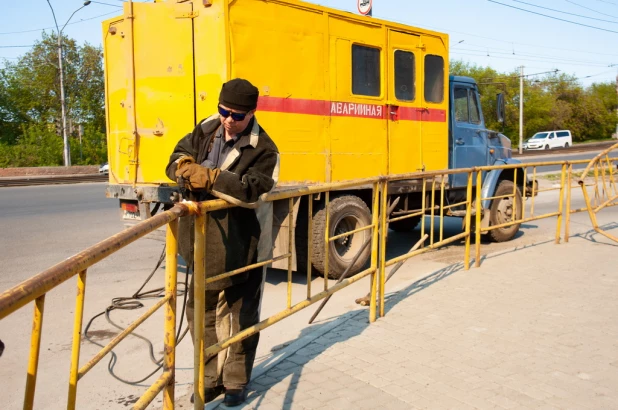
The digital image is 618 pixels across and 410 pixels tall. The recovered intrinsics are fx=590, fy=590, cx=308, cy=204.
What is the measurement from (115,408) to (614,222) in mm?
10083

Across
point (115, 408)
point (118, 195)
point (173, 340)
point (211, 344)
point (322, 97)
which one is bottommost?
point (115, 408)

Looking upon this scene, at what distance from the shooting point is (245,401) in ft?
11.2

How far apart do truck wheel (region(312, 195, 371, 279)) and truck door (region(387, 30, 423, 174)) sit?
1010 millimetres

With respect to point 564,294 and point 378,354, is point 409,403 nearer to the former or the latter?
point 378,354

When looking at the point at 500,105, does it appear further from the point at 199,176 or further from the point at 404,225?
Result: the point at 199,176

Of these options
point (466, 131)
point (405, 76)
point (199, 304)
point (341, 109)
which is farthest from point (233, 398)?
point (466, 131)

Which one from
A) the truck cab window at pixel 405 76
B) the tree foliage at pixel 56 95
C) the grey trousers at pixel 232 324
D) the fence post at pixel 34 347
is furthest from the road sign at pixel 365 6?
the tree foliage at pixel 56 95

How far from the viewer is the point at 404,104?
27.0 feet

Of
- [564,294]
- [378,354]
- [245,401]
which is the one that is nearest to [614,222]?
[564,294]

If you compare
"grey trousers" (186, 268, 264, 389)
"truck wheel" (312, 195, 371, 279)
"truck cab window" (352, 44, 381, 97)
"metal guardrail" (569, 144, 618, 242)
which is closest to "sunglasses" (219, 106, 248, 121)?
"grey trousers" (186, 268, 264, 389)

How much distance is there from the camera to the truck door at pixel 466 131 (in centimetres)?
926

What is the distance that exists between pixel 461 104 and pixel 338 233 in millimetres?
3521

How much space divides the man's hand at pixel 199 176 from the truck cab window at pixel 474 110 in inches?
289

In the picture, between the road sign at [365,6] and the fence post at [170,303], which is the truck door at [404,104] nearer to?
the road sign at [365,6]
